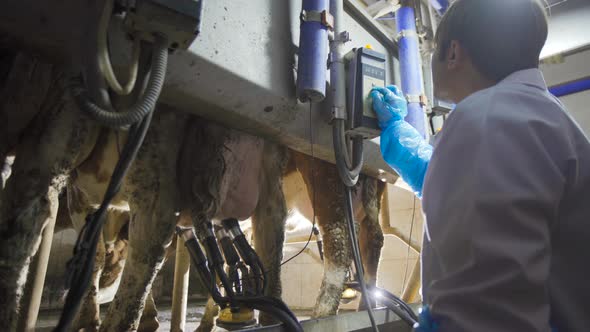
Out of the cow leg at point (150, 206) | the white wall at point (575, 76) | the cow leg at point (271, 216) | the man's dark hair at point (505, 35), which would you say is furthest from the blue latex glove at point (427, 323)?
the white wall at point (575, 76)

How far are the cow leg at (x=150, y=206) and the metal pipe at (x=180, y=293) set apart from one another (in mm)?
478

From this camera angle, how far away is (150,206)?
52.4 inches

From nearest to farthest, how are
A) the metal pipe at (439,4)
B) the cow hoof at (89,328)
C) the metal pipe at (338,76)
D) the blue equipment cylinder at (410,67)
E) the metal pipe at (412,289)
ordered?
the metal pipe at (338,76), the cow hoof at (89,328), the blue equipment cylinder at (410,67), the metal pipe at (439,4), the metal pipe at (412,289)

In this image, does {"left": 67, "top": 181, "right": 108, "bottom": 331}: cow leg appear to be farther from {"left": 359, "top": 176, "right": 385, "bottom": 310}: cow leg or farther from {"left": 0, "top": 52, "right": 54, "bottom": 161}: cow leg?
{"left": 359, "top": 176, "right": 385, "bottom": 310}: cow leg

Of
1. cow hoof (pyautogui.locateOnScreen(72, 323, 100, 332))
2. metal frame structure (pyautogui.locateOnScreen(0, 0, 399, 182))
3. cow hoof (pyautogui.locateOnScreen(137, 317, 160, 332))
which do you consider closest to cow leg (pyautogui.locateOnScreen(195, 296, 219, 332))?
cow hoof (pyautogui.locateOnScreen(137, 317, 160, 332))

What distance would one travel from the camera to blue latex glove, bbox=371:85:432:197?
3.89 ft

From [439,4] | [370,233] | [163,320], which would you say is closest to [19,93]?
[370,233]

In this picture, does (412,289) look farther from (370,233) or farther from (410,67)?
(410,67)

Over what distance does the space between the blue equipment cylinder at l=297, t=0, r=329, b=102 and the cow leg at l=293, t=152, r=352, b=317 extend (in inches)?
29.9

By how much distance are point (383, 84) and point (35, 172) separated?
3.54 feet

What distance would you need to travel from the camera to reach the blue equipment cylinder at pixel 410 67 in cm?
179

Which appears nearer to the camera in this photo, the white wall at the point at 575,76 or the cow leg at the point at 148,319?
the cow leg at the point at 148,319

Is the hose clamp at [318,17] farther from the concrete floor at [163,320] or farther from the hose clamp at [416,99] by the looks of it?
the concrete floor at [163,320]

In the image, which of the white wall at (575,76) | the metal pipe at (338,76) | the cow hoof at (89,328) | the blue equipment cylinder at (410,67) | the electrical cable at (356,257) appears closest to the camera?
the electrical cable at (356,257)
